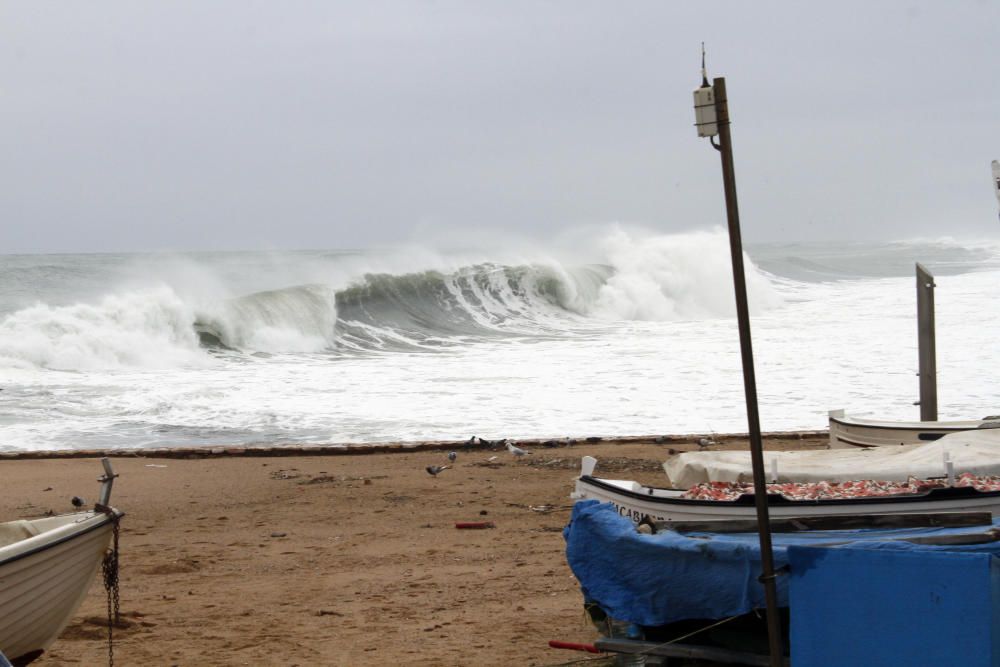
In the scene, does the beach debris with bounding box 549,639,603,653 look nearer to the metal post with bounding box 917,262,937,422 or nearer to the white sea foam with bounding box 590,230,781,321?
the metal post with bounding box 917,262,937,422

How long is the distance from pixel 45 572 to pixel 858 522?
3.84m

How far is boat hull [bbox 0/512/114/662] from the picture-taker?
5359 millimetres

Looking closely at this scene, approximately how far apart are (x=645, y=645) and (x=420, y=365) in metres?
17.8

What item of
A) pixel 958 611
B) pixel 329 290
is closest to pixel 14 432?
pixel 958 611

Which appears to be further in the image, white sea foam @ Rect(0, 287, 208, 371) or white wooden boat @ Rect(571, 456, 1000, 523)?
white sea foam @ Rect(0, 287, 208, 371)

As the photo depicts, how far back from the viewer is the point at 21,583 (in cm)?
541

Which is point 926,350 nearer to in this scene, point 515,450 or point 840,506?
point 515,450

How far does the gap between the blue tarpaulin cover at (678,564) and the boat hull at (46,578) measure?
8.06ft

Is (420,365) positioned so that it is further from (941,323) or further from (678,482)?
(678,482)

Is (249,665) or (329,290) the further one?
(329,290)

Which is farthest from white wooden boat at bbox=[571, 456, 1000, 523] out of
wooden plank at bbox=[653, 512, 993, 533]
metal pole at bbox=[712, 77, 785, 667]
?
metal pole at bbox=[712, 77, 785, 667]

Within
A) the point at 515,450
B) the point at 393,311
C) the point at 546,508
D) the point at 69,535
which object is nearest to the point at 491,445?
the point at 515,450

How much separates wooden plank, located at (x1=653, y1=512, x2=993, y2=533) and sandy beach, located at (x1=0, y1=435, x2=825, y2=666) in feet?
3.93

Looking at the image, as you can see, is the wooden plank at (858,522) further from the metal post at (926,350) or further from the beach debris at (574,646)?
the metal post at (926,350)
